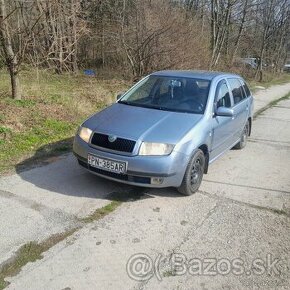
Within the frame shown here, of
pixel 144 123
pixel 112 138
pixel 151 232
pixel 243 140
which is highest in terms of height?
pixel 144 123

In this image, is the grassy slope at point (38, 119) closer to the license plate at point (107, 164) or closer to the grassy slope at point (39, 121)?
the grassy slope at point (39, 121)

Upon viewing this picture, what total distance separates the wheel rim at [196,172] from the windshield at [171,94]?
2.42ft

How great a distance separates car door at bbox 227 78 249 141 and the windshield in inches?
36.1

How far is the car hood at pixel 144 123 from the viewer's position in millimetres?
4348

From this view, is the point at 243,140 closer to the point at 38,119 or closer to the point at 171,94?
the point at 171,94

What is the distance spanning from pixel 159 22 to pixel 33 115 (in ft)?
27.0

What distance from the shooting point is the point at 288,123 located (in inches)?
400

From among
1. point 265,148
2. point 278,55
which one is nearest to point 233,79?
point 265,148

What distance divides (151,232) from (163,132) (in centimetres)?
126

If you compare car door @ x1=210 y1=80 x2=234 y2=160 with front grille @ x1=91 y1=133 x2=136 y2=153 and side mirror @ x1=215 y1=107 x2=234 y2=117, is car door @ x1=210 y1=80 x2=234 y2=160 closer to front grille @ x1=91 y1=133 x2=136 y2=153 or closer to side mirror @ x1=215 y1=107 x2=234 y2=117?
side mirror @ x1=215 y1=107 x2=234 y2=117

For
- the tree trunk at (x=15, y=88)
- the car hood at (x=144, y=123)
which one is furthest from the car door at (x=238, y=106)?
the tree trunk at (x=15, y=88)

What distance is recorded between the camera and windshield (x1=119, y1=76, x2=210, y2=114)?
201 inches

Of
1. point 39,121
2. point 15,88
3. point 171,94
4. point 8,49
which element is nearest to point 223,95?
point 171,94

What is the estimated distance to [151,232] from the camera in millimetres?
3803
